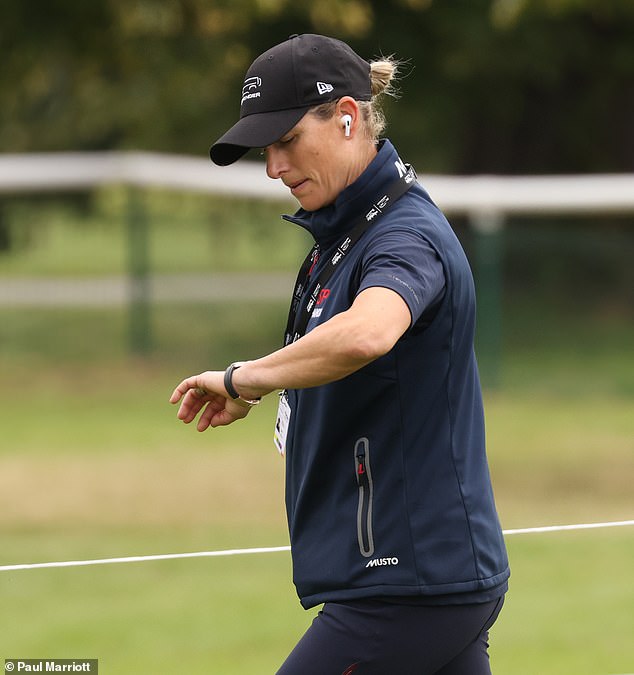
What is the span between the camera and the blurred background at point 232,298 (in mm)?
9984

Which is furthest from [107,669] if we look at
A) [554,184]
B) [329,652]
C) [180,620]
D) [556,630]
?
[554,184]

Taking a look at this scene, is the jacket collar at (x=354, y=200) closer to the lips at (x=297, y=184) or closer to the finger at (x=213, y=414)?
the lips at (x=297, y=184)

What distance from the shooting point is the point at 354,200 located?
132 inches

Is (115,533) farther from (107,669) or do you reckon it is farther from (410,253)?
(410,253)

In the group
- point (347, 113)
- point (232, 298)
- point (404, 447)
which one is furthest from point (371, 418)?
point (232, 298)

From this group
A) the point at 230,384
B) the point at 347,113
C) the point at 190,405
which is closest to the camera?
the point at 230,384

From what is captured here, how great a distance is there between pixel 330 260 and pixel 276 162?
0.77 ft

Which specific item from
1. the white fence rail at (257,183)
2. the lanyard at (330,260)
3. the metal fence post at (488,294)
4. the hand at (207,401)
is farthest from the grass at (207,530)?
the lanyard at (330,260)

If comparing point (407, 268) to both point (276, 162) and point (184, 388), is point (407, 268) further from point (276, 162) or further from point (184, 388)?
point (184, 388)

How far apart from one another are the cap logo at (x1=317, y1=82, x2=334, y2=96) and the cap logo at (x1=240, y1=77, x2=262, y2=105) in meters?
0.13

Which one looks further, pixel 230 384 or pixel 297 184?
pixel 297 184

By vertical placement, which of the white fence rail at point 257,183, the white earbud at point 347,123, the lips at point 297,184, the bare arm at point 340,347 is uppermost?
the white earbud at point 347,123

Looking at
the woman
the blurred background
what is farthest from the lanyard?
the blurred background

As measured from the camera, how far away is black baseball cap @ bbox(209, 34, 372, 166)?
10.9ft
